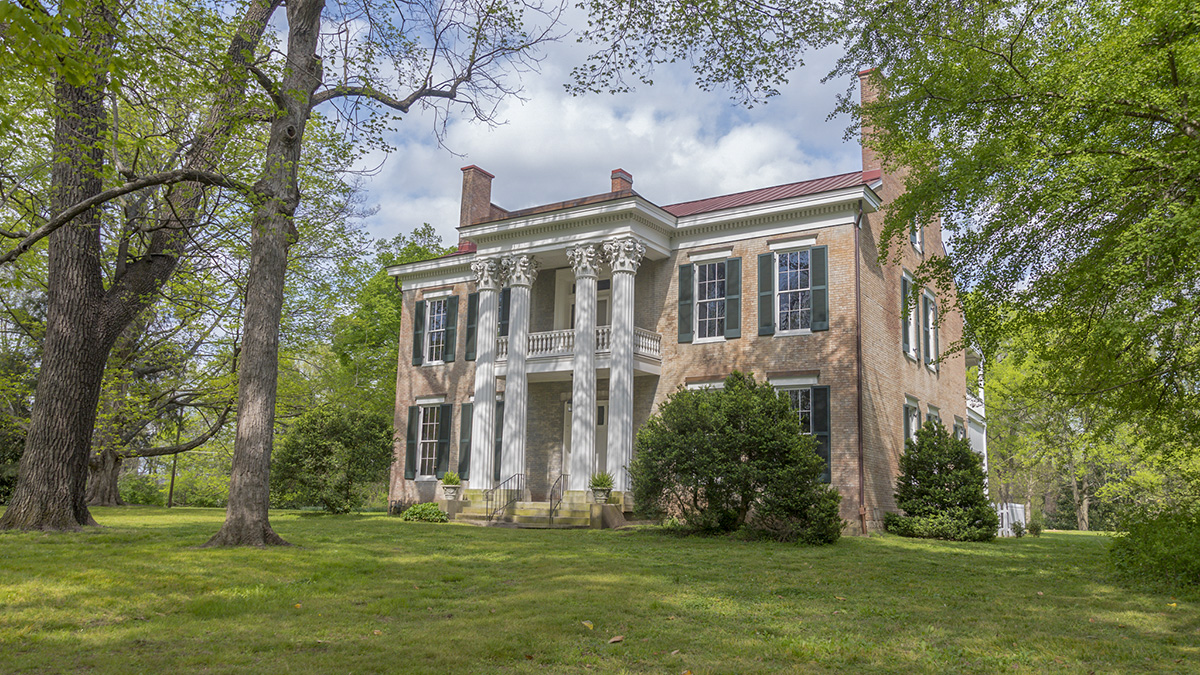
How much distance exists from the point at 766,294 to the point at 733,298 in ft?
2.82

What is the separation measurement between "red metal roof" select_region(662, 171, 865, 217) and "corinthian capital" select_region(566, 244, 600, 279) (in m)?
2.30

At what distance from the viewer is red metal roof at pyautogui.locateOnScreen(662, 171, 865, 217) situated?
66.4 feet

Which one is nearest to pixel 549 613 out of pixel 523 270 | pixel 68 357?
pixel 68 357

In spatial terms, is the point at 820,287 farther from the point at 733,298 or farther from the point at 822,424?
the point at 822,424

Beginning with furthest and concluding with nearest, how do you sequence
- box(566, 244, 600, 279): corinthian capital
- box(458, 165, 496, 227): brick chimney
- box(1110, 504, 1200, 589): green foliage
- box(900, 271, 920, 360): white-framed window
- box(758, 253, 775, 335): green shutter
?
box(458, 165, 496, 227): brick chimney
box(900, 271, 920, 360): white-framed window
box(566, 244, 600, 279): corinthian capital
box(758, 253, 775, 335): green shutter
box(1110, 504, 1200, 589): green foliage

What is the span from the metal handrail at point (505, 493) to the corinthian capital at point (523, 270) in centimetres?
520

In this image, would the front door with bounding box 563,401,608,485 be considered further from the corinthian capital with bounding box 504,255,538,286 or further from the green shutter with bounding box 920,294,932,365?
the green shutter with bounding box 920,294,932,365

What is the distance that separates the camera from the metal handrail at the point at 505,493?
20.2 meters

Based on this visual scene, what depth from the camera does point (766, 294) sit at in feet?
62.2

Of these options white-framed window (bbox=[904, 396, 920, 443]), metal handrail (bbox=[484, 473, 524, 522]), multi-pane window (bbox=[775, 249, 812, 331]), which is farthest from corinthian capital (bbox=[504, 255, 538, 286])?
white-framed window (bbox=[904, 396, 920, 443])

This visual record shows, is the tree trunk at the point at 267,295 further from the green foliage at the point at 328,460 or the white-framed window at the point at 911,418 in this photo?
the white-framed window at the point at 911,418

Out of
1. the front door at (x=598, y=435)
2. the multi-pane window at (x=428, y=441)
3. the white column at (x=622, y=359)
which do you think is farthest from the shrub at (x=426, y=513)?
the white column at (x=622, y=359)

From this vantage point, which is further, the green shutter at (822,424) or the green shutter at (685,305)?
the green shutter at (685,305)

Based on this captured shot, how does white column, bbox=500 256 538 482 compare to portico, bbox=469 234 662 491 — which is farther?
white column, bbox=500 256 538 482
